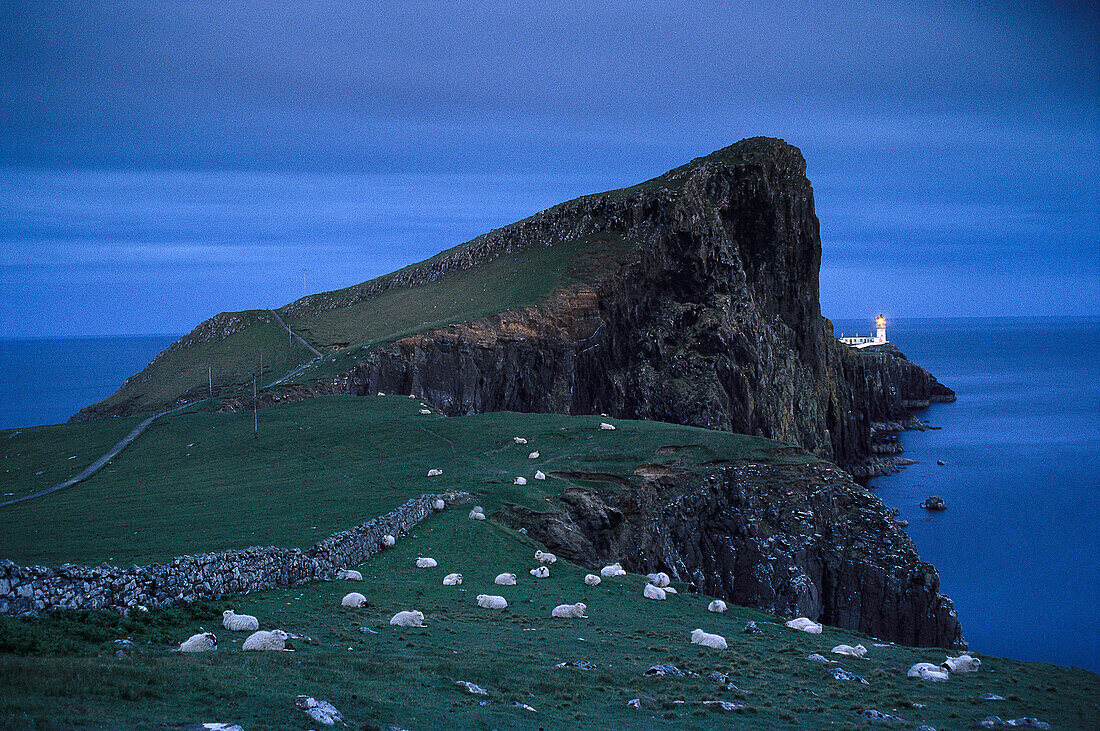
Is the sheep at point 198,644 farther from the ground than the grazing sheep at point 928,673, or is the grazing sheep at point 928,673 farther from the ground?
the sheep at point 198,644

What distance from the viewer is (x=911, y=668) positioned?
22.8 m

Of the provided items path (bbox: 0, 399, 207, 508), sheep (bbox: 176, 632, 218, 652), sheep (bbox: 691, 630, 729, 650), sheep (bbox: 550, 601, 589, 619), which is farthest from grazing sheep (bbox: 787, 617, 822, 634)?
path (bbox: 0, 399, 207, 508)

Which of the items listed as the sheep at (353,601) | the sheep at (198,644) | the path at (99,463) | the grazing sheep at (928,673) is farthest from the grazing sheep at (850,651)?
the path at (99,463)

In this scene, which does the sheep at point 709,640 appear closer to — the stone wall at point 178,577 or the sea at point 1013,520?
the stone wall at point 178,577

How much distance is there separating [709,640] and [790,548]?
83.9 feet

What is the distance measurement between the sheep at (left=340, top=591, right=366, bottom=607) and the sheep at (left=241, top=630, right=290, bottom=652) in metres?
6.05

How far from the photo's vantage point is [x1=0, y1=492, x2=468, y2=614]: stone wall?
65.8 feet

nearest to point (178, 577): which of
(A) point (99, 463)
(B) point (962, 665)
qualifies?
(B) point (962, 665)

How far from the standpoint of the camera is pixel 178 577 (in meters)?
23.5

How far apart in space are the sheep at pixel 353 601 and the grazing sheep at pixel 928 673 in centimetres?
1690

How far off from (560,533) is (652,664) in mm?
19378

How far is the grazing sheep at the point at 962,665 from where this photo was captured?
2339 centimetres

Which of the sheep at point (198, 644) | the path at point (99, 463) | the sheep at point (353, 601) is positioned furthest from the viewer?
the path at point (99, 463)

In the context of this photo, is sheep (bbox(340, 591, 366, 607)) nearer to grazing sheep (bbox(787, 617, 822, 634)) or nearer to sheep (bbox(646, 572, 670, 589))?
sheep (bbox(646, 572, 670, 589))
